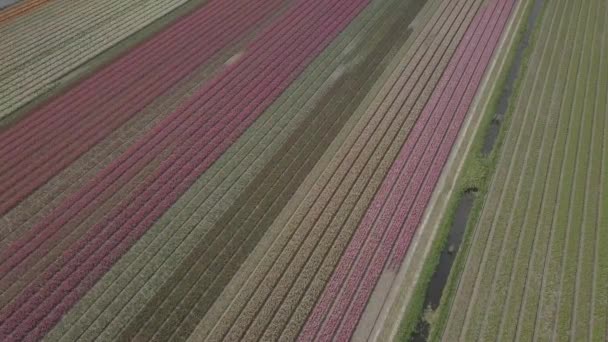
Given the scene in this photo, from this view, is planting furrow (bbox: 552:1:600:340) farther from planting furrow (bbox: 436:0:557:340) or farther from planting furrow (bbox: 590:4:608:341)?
planting furrow (bbox: 436:0:557:340)

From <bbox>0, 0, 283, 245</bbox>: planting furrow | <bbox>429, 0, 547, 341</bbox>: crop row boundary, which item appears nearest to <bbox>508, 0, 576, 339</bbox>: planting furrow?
<bbox>429, 0, 547, 341</bbox>: crop row boundary

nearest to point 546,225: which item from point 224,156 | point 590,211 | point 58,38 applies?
point 590,211

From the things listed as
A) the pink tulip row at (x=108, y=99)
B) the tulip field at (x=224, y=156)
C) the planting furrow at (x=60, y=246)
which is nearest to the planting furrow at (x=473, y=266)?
the tulip field at (x=224, y=156)

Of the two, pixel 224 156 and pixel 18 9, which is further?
pixel 18 9

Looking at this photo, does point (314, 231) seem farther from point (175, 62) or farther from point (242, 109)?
point (175, 62)

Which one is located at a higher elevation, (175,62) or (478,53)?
(478,53)

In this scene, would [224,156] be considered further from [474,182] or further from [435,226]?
[474,182]

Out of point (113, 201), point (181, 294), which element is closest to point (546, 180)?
point (181, 294)
